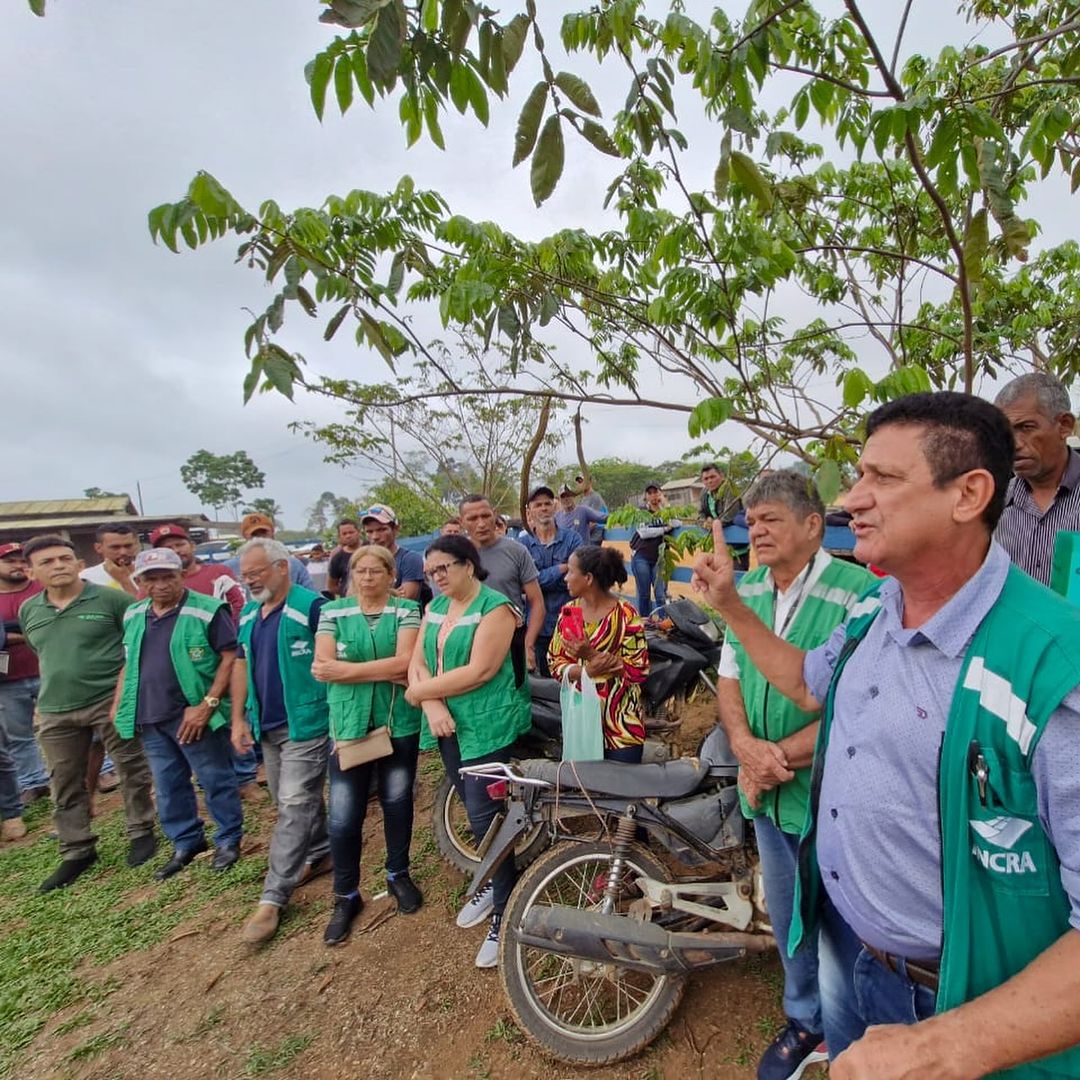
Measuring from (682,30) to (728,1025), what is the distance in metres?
3.35

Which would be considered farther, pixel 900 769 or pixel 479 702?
pixel 479 702

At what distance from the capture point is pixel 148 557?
139 inches

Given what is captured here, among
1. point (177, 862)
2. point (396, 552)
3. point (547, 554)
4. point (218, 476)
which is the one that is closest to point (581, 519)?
point (547, 554)

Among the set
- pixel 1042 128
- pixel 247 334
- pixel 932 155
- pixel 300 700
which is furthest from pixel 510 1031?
pixel 1042 128

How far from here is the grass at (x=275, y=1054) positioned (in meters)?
2.16

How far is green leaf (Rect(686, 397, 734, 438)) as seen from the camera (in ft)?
5.95

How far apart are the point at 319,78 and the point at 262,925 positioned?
11.5 ft

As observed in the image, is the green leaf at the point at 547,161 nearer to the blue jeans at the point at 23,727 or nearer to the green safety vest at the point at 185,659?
the green safety vest at the point at 185,659

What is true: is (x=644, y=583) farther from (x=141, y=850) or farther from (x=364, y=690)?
(x=141, y=850)

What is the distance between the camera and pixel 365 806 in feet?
9.43

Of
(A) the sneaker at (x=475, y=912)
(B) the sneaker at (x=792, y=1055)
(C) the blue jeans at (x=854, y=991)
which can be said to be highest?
(C) the blue jeans at (x=854, y=991)

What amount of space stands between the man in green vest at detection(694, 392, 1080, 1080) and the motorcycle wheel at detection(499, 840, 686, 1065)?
104cm

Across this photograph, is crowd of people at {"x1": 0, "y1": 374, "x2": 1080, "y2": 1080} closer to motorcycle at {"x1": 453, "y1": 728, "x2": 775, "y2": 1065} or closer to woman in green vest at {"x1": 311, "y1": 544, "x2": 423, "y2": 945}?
woman in green vest at {"x1": 311, "y1": 544, "x2": 423, "y2": 945}

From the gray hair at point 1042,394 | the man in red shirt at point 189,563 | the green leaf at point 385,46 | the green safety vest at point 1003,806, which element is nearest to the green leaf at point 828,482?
the green safety vest at point 1003,806
